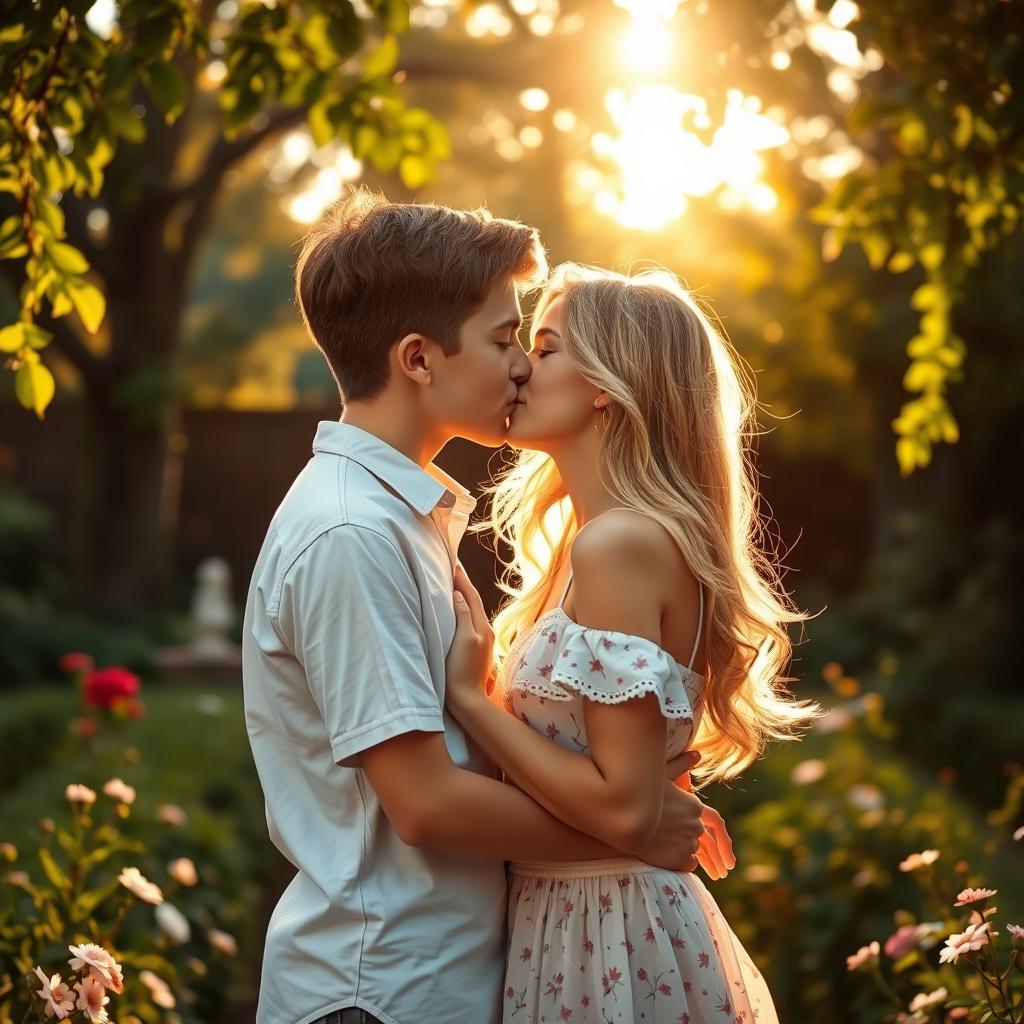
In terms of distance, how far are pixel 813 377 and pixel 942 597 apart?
229 centimetres

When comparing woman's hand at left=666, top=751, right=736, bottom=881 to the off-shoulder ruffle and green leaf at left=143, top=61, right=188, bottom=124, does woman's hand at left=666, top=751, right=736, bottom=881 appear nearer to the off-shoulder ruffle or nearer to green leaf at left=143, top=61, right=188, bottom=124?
the off-shoulder ruffle

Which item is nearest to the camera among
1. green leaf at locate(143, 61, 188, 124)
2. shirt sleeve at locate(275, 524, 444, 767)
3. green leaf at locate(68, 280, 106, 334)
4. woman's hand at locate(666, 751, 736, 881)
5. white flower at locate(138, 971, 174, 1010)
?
shirt sleeve at locate(275, 524, 444, 767)

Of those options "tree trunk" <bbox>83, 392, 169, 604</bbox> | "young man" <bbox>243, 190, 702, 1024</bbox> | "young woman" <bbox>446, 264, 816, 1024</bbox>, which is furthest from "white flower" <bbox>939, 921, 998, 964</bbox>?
"tree trunk" <bbox>83, 392, 169, 604</bbox>

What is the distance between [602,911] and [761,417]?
1271 cm

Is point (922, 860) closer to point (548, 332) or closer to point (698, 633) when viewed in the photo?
point (698, 633)

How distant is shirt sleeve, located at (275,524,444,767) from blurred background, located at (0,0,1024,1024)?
0.98 meters

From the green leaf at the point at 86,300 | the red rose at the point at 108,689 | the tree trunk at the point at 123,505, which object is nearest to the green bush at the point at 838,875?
the red rose at the point at 108,689

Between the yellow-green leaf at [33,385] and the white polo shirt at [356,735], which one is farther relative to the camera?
the yellow-green leaf at [33,385]

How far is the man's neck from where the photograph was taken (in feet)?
7.88

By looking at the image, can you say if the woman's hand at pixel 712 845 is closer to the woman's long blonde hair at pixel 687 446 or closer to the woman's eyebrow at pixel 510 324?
the woman's long blonde hair at pixel 687 446

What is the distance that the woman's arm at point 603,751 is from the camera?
2.24m

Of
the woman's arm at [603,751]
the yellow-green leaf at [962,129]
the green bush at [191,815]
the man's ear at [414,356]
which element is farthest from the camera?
the green bush at [191,815]

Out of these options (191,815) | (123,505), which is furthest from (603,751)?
(123,505)

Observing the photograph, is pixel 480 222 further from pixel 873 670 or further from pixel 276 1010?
pixel 873 670
